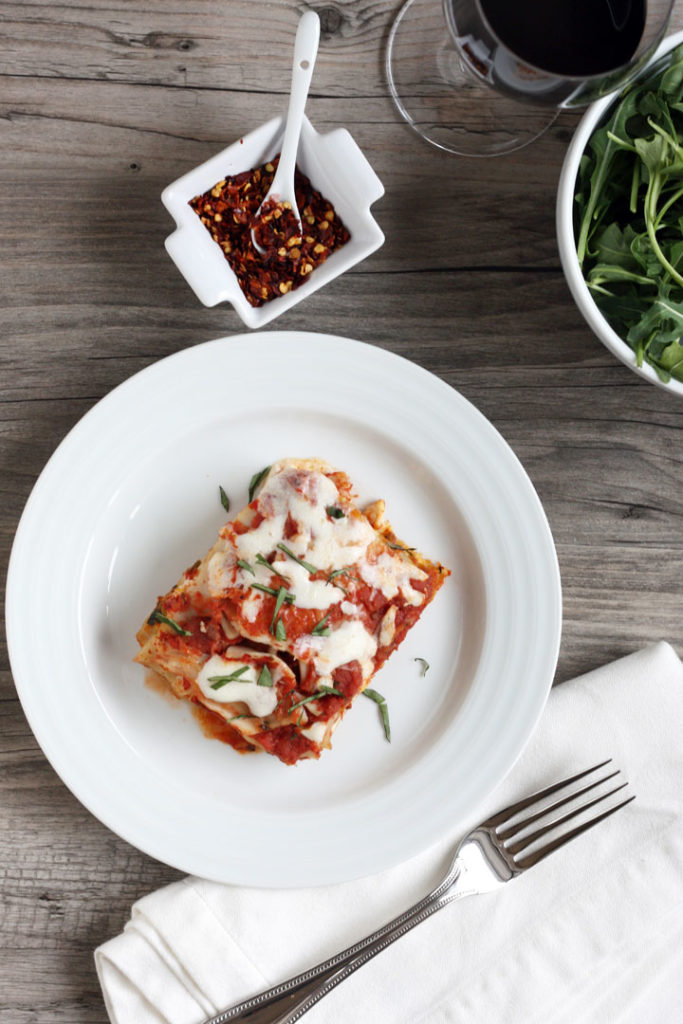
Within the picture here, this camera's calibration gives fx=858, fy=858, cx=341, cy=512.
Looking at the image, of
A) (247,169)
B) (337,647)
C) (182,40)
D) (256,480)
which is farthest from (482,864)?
(182,40)

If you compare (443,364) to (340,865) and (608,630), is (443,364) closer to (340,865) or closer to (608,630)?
(608,630)

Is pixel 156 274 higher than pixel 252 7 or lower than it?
lower

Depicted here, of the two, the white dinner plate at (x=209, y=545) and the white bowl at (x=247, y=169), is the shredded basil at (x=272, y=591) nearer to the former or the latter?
the white dinner plate at (x=209, y=545)

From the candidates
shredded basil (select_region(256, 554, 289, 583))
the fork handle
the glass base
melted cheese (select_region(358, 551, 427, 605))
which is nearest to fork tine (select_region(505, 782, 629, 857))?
the fork handle

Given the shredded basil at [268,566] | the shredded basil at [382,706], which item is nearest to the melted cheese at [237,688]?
the shredded basil at [268,566]

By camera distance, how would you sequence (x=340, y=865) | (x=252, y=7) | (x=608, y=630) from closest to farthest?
(x=340, y=865) < (x=252, y=7) < (x=608, y=630)

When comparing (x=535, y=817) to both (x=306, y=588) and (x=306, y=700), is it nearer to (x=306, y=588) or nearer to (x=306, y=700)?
(x=306, y=700)

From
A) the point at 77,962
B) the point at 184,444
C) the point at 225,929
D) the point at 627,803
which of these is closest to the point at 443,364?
the point at 184,444
